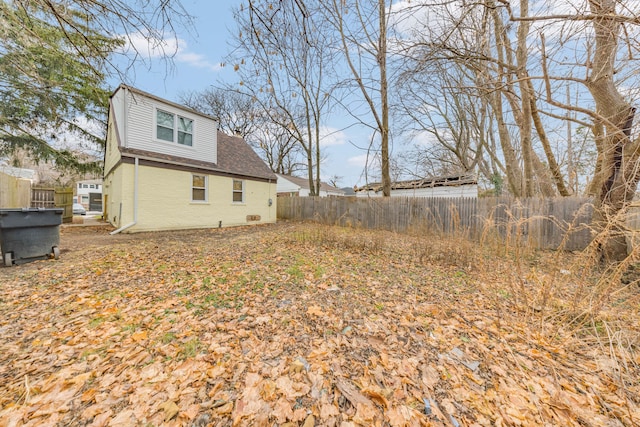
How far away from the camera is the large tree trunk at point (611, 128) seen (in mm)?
3016

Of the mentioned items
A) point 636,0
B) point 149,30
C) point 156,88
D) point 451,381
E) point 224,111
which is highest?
point 224,111

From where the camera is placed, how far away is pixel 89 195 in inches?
1080

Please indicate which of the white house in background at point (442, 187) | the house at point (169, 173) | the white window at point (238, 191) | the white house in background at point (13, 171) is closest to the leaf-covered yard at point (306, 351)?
the house at point (169, 173)

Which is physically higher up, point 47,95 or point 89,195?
point 47,95

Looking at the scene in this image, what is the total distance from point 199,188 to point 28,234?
5450mm

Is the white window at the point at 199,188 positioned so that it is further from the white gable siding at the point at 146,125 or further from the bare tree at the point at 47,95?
the bare tree at the point at 47,95

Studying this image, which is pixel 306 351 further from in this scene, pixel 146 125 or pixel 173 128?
pixel 173 128

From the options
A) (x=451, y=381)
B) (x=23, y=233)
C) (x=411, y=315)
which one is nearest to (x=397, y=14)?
(x=411, y=315)

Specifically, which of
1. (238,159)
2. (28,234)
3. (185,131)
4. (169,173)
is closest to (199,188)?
(169,173)

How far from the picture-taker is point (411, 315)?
276 centimetres

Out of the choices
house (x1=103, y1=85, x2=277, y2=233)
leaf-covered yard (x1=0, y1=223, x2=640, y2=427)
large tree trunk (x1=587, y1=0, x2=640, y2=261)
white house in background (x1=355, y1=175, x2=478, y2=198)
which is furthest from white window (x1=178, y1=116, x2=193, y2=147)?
large tree trunk (x1=587, y1=0, x2=640, y2=261)

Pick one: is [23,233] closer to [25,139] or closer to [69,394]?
[69,394]

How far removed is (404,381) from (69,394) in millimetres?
2358

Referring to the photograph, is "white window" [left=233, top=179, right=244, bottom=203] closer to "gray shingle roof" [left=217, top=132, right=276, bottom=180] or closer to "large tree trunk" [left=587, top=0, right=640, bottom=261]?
"gray shingle roof" [left=217, top=132, right=276, bottom=180]
